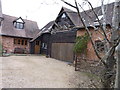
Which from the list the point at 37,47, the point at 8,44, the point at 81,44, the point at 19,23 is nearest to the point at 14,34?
the point at 8,44

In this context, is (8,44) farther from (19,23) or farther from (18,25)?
(19,23)

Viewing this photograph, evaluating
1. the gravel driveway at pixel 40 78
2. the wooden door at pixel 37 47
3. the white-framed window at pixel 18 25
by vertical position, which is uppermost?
the white-framed window at pixel 18 25

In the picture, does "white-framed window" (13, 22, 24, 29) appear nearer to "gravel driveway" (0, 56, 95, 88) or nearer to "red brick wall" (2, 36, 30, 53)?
"red brick wall" (2, 36, 30, 53)

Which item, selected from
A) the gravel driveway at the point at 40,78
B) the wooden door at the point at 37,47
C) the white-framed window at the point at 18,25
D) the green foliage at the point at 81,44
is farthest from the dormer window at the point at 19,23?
the gravel driveway at the point at 40,78

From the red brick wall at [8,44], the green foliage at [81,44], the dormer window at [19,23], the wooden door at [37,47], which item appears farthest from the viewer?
the wooden door at [37,47]

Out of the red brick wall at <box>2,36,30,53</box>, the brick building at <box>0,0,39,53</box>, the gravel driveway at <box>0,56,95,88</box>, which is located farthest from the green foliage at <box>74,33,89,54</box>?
the red brick wall at <box>2,36,30,53</box>

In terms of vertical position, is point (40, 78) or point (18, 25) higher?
point (18, 25)

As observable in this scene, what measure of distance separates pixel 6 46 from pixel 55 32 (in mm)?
8636

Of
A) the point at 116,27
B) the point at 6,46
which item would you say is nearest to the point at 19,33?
the point at 6,46

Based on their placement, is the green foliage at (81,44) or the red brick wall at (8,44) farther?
the red brick wall at (8,44)

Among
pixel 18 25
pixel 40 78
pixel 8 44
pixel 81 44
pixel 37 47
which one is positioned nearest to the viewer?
pixel 40 78

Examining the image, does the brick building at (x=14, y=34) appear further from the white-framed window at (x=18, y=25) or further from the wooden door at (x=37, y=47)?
the wooden door at (x=37, y=47)

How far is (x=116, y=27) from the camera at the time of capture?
2752 millimetres

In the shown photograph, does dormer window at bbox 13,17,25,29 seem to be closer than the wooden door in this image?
Yes
